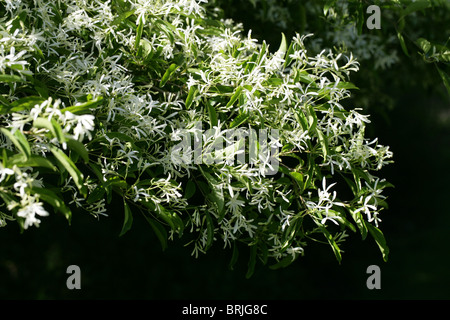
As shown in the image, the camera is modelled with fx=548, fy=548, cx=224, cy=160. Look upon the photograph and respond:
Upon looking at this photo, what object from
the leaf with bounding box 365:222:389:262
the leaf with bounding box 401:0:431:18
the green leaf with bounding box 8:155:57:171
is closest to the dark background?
the leaf with bounding box 401:0:431:18

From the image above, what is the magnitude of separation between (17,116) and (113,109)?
387 mm

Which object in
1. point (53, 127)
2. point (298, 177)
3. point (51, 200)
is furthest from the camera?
point (298, 177)

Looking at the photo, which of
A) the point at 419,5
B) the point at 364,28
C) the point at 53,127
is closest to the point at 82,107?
the point at 53,127

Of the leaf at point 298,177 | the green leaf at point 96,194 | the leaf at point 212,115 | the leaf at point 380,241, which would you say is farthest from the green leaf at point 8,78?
the leaf at point 380,241

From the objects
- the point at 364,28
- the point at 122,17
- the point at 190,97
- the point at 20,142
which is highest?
the point at 364,28

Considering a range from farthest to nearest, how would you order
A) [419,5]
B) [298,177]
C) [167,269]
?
[167,269] → [419,5] → [298,177]

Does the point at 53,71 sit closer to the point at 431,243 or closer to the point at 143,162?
the point at 143,162

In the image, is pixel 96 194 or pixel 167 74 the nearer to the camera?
pixel 96 194

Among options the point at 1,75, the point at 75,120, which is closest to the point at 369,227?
the point at 75,120

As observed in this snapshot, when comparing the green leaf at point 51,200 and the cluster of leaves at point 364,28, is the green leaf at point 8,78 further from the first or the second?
the cluster of leaves at point 364,28

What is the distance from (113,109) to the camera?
1646mm

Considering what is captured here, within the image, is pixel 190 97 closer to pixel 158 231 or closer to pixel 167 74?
pixel 167 74

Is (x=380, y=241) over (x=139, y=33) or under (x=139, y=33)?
under

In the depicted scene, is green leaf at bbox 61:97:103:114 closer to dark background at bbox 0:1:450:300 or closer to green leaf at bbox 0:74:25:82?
green leaf at bbox 0:74:25:82
